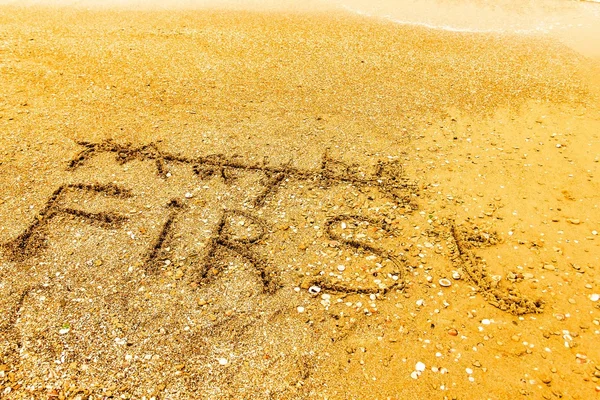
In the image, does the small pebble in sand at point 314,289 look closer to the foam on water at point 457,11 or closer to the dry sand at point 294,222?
the dry sand at point 294,222

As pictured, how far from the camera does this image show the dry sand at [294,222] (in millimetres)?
3078

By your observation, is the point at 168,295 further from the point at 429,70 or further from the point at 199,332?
the point at 429,70

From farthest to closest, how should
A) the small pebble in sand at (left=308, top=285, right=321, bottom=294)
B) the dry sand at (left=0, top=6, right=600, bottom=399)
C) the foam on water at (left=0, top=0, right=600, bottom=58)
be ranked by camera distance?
the foam on water at (left=0, top=0, right=600, bottom=58) < the small pebble in sand at (left=308, top=285, right=321, bottom=294) < the dry sand at (left=0, top=6, right=600, bottom=399)

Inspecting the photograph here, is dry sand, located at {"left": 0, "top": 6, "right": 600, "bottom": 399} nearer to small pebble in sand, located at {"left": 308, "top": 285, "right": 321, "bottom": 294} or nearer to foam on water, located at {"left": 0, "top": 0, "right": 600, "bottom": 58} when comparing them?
small pebble in sand, located at {"left": 308, "top": 285, "right": 321, "bottom": 294}

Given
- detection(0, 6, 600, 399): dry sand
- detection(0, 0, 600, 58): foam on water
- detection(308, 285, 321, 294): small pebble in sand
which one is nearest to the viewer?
detection(0, 6, 600, 399): dry sand

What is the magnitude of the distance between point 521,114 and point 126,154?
562cm

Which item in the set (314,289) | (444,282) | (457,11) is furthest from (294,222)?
(457,11)

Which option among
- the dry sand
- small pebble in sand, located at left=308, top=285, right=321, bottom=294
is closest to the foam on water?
the dry sand

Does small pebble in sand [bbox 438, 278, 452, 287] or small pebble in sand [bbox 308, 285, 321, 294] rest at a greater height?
small pebble in sand [bbox 438, 278, 452, 287]

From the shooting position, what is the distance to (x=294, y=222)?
13.9 ft

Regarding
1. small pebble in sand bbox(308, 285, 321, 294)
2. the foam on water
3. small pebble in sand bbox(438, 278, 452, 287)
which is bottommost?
small pebble in sand bbox(308, 285, 321, 294)

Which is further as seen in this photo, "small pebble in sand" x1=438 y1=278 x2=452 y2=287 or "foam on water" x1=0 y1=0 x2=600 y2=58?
"foam on water" x1=0 y1=0 x2=600 y2=58

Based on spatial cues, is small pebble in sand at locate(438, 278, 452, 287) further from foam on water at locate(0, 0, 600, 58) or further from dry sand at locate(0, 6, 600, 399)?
foam on water at locate(0, 0, 600, 58)

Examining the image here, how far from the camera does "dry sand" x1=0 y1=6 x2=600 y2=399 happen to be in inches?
121
